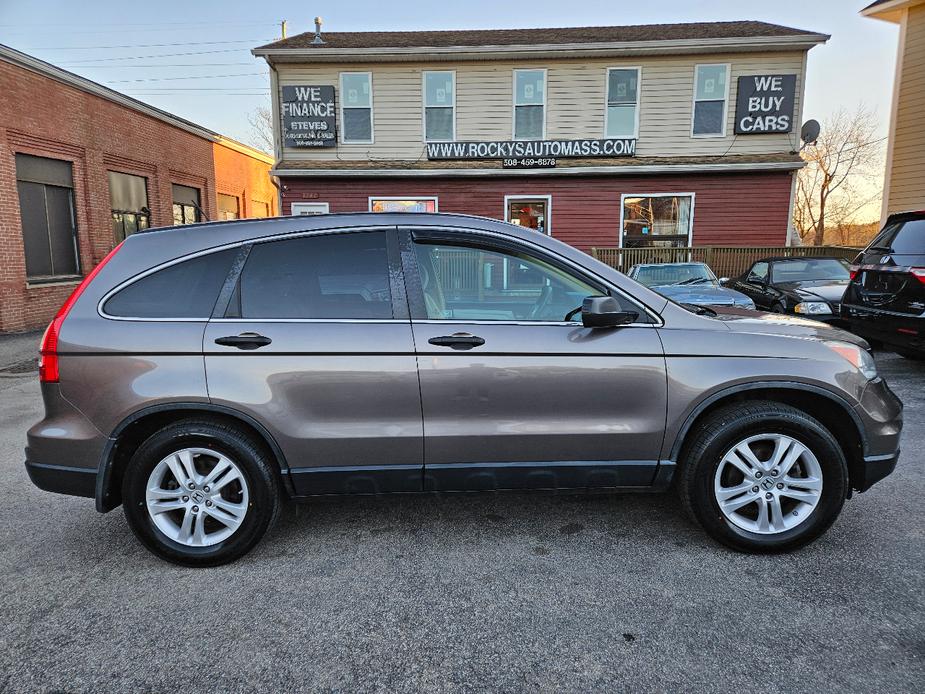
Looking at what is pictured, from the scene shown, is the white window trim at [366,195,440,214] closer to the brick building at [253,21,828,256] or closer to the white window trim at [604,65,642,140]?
the brick building at [253,21,828,256]

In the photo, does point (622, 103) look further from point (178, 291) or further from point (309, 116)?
point (178, 291)

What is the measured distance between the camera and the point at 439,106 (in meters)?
15.2

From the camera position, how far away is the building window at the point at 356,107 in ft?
49.8

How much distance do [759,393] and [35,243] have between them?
579 inches

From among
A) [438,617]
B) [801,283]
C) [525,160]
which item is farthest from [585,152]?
[438,617]

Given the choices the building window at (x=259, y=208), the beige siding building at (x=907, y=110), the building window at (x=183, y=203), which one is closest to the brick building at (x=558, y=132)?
the beige siding building at (x=907, y=110)

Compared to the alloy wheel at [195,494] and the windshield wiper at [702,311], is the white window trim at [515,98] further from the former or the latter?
the alloy wheel at [195,494]

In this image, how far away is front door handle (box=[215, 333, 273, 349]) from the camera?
2.77 m

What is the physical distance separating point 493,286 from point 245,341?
1364 mm

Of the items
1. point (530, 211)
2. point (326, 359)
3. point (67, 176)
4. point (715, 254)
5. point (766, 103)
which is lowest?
point (326, 359)

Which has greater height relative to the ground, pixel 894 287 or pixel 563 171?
pixel 563 171

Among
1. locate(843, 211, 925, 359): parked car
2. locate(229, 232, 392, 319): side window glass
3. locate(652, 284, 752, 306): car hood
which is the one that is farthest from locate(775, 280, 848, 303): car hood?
locate(229, 232, 392, 319): side window glass

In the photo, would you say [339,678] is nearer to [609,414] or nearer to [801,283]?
[609,414]

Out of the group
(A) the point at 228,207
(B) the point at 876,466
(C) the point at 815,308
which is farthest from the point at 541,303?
(A) the point at 228,207
